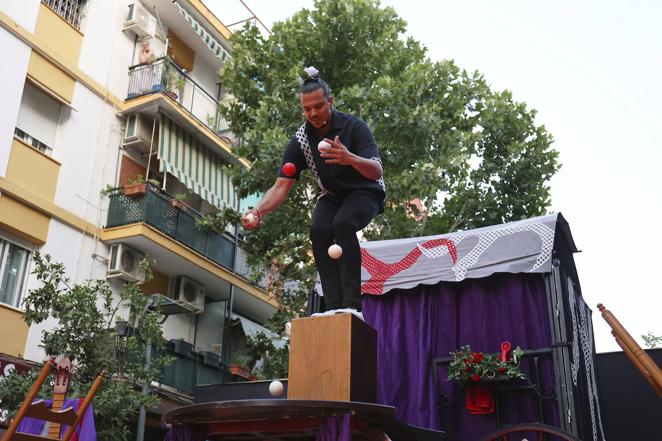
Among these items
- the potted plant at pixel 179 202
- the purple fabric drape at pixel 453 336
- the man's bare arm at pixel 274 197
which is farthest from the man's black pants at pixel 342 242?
the potted plant at pixel 179 202

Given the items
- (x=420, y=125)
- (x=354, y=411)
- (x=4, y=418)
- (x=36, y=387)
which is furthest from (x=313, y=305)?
(x=420, y=125)

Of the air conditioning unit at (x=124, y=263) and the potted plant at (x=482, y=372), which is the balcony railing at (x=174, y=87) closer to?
the air conditioning unit at (x=124, y=263)

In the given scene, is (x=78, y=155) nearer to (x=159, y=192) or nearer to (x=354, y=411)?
(x=159, y=192)

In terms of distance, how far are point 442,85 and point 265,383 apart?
989 cm

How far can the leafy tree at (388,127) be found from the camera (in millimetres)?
12883

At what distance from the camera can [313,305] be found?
5980mm

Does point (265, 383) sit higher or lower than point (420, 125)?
lower

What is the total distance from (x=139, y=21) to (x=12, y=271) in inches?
269

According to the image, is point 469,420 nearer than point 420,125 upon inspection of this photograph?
Yes

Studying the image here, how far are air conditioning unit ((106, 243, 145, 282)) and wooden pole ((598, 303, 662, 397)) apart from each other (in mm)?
11297

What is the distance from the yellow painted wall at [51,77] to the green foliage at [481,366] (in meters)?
11.3

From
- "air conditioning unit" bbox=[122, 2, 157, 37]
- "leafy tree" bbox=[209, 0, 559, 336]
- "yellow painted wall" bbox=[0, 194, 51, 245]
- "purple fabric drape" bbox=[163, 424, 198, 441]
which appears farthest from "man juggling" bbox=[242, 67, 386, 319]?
"air conditioning unit" bbox=[122, 2, 157, 37]

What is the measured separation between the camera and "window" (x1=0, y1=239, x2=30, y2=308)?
12227mm

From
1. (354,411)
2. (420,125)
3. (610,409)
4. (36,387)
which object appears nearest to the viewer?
(354,411)
